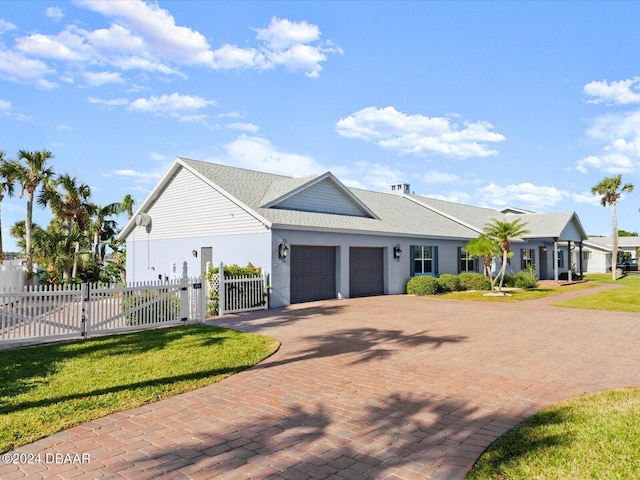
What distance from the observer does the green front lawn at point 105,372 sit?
5502 millimetres

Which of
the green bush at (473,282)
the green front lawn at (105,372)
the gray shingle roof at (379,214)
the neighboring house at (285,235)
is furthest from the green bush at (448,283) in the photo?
the green front lawn at (105,372)

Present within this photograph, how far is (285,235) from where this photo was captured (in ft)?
56.1

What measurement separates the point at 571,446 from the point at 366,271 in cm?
1704

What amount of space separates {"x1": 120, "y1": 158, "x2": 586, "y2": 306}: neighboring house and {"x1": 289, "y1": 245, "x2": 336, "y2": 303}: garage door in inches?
1.7

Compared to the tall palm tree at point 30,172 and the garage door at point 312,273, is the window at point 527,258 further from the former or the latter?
the tall palm tree at point 30,172

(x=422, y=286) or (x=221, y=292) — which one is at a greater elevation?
(x=221, y=292)

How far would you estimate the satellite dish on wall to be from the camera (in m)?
Answer: 22.5

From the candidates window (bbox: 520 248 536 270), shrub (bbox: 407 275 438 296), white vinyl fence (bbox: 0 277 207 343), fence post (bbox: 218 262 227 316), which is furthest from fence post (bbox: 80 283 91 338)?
window (bbox: 520 248 536 270)

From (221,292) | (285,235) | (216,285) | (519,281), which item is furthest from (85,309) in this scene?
(519,281)

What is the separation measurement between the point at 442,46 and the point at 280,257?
32.0 ft

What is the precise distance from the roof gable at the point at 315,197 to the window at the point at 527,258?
16342mm

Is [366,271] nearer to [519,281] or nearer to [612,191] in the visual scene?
[519,281]

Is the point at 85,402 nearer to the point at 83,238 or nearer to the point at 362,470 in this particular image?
the point at 362,470

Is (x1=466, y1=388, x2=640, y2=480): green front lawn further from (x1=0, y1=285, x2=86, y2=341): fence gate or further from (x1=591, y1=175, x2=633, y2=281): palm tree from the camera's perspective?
(x1=591, y1=175, x2=633, y2=281): palm tree
